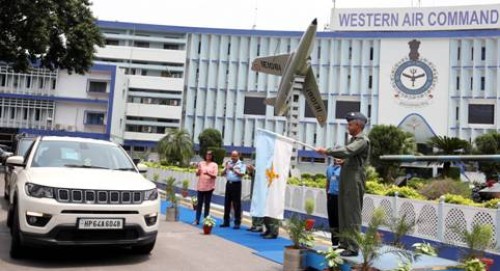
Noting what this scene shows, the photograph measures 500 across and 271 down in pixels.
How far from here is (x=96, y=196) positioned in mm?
6281

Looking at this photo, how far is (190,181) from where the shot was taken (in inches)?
903

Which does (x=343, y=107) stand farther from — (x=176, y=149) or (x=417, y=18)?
(x=176, y=149)

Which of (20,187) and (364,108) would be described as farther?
(364,108)

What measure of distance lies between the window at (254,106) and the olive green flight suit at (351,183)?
188ft

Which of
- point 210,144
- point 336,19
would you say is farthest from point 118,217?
point 336,19

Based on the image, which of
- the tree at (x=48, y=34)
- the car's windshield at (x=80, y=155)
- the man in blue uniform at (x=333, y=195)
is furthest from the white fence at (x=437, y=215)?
the tree at (x=48, y=34)

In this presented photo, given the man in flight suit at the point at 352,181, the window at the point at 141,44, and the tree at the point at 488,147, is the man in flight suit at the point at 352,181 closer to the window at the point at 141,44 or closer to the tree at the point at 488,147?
the tree at the point at 488,147

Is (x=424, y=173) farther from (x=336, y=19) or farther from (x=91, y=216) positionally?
(x=91, y=216)

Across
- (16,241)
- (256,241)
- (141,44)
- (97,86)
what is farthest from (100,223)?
(141,44)

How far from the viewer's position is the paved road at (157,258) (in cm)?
645

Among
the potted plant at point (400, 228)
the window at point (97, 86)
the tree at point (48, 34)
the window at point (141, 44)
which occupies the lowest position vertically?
the potted plant at point (400, 228)

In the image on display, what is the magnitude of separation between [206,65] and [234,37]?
502 centimetres

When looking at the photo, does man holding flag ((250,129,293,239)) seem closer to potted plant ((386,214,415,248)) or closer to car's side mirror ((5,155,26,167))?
potted plant ((386,214,415,248))

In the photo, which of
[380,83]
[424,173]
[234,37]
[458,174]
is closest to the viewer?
[458,174]
